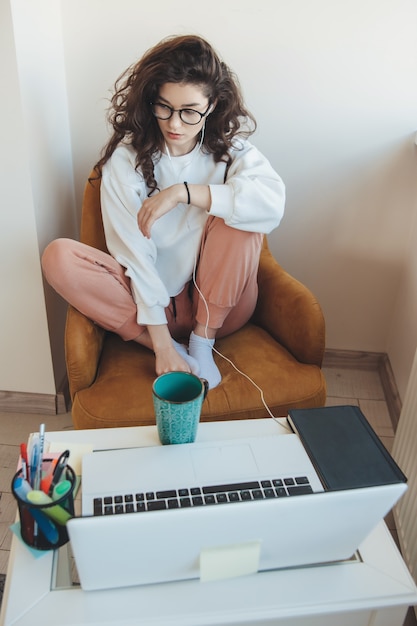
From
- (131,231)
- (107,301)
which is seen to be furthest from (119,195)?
(107,301)

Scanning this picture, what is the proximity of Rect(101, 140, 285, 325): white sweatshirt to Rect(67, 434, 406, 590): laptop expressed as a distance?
1.71ft

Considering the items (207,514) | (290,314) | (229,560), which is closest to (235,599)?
(229,560)

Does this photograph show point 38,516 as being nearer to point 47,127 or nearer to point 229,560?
point 229,560

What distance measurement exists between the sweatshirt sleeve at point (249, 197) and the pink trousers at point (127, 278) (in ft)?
0.12

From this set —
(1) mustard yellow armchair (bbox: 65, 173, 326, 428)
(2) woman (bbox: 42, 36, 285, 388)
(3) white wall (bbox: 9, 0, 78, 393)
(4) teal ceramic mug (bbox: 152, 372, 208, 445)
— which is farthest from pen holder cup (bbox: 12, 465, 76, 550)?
(3) white wall (bbox: 9, 0, 78, 393)

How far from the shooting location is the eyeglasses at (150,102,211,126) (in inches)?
47.1

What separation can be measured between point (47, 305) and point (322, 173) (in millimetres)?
970

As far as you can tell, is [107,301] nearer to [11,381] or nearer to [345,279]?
[11,381]

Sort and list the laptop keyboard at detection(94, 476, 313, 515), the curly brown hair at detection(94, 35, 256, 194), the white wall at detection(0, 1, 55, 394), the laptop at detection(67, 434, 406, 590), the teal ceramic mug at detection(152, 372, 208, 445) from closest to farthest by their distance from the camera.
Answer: the laptop at detection(67, 434, 406, 590), the laptop keyboard at detection(94, 476, 313, 515), the teal ceramic mug at detection(152, 372, 208, 445), the curly brown hair at detection(94, 35, 256, 194), the white wall at detection(0, 1, 55, 394)

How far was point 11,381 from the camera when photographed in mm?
1673

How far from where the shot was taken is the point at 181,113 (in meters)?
1.20

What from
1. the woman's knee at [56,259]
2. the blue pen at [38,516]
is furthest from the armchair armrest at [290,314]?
the blue pen at [38,516]

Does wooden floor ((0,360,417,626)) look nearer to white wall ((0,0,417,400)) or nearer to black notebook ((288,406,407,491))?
white wall ((0,0,417,400))

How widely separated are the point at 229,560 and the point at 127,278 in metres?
0.78
